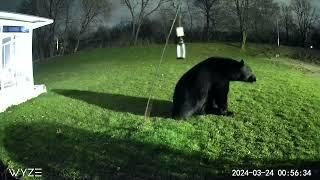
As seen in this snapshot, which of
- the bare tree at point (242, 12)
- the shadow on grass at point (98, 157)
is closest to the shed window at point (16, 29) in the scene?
the shadow on grass at point (98, 157)

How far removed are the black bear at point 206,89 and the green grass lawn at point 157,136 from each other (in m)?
0.38

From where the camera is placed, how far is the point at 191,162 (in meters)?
12.1

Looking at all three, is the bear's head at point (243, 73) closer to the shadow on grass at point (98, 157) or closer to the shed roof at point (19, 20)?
the shadow on grass at point (98, 157)

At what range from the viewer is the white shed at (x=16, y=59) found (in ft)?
69.7

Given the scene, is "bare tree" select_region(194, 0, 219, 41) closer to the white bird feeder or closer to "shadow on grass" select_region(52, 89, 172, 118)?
"shadow on grass" select_region(52, 89, 172, 118)

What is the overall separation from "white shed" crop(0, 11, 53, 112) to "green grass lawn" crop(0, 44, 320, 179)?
859mm

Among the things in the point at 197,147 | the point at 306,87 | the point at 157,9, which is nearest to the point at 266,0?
the point at 157,9

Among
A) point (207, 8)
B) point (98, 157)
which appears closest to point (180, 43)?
point (98, 157)

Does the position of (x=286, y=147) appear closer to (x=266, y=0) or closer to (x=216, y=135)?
(x=216, y=135)

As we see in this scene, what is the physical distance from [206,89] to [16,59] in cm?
1059

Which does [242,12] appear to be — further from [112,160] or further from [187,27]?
[112,160]

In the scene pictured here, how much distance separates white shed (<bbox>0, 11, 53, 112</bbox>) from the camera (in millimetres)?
21234

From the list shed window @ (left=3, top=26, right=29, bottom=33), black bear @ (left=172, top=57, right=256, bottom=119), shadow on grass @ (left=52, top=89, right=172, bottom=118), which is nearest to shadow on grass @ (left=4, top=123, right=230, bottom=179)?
black bear @ (left=172, top=57, right=256, bottom=119)

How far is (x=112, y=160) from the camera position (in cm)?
1235
